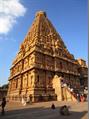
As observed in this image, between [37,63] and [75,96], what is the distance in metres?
9.81

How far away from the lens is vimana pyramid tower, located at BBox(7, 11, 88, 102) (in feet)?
103

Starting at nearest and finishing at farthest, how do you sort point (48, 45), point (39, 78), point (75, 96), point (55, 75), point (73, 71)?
point (75, 96) → point (39, 78) → point (55, 75) → point (48, 45) → point (73, 71)

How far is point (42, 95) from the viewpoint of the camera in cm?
3086

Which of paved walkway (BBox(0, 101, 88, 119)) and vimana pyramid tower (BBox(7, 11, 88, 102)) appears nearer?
paved walkway (BBox(0, 101, 88, 119))

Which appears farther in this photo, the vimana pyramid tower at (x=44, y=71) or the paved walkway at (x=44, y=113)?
the vimana pyramid tower at (x=44, y=71)

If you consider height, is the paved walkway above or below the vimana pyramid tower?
below

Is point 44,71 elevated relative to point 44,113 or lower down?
elevated

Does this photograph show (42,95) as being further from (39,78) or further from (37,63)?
(37,63)

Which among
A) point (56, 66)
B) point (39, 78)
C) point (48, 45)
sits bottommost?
point (39, 78)

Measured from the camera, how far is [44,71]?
34.3 m

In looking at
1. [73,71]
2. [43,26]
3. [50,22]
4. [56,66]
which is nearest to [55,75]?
[56,66]

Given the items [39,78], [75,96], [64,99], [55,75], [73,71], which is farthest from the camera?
[73,71]

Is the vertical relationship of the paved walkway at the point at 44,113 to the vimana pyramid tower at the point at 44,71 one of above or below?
below

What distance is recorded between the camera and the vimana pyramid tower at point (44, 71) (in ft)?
103
